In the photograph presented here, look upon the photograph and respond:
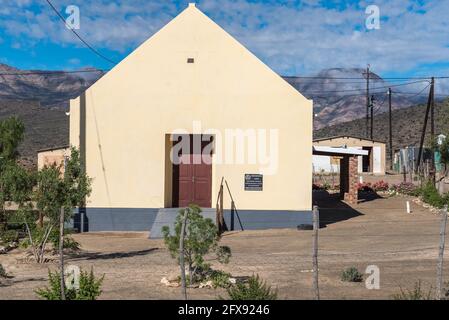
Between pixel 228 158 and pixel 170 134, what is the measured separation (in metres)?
2.21

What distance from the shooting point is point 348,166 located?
31516mm

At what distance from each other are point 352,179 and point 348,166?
0.71 m

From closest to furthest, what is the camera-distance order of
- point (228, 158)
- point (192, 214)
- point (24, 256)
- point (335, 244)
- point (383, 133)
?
point (192, 214)
point (24, 256)
point (335, 244)
point (228, 158)
point (383, 133)

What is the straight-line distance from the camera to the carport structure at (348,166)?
3038 centimetres

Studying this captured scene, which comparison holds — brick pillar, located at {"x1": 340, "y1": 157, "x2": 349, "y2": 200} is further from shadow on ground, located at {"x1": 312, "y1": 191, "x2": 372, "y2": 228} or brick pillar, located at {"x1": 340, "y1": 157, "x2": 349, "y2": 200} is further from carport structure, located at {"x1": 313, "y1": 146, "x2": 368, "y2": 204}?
shadow on ground, located at {"x1": 312, "y1": 191, "x2": 372, "y2": 228}

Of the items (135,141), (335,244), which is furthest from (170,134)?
(335,244)

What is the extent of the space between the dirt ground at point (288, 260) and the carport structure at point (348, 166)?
6508 mm

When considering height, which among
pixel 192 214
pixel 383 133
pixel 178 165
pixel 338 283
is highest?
pixel 383 133

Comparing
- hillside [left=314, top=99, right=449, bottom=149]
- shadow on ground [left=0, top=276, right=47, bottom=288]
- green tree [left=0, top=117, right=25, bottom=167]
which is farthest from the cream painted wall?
hillside [left=314, top=99, right=449, bottom=149]

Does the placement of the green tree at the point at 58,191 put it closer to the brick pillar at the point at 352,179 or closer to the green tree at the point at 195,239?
the green tree at the point at 195,239

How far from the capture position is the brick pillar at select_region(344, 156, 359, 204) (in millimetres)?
30870
